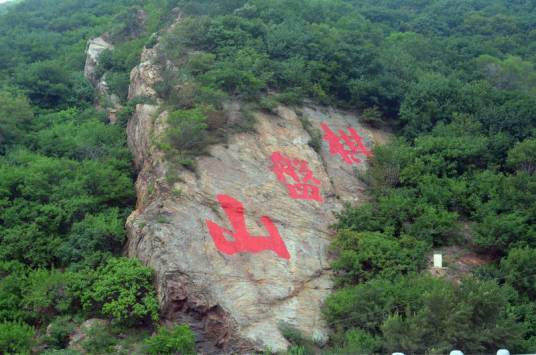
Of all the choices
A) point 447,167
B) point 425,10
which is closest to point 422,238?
point 447,167

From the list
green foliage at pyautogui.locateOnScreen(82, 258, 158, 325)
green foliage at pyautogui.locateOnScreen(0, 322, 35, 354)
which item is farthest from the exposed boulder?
green foliage at pyautogui.locateOnScreen(0, 322, 35, 354)

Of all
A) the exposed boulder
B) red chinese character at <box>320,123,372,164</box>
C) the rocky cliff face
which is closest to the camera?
the rocky cliff face

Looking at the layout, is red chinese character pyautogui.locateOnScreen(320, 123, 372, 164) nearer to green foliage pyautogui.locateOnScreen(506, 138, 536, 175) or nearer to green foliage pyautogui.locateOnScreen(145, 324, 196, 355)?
green foliage pyautogui.locateOnScreen(506, 138, 536, 175)

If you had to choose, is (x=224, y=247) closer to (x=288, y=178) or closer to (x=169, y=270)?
(x=169, y=270)

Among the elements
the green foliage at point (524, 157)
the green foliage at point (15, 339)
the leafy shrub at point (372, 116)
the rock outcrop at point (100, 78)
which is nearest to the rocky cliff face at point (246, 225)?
Result: the leafy shrub at point (372, 116)

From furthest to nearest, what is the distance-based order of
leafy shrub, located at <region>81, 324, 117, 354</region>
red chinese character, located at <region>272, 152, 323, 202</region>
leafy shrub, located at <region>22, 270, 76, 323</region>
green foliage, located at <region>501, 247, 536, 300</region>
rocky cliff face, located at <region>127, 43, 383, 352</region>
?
red chinese character, located at <region>272, 152, 323, 202</region>
green foliage, located at <region>501, 247, 536, 300</region>
leafy shrub, located at <region>22, 270, 76, 323</region>
rocky cliff face, located at <region>127, 43, 383, 352</region>
leafy shrub, located at <region>81, 324, 117, 354</region>
